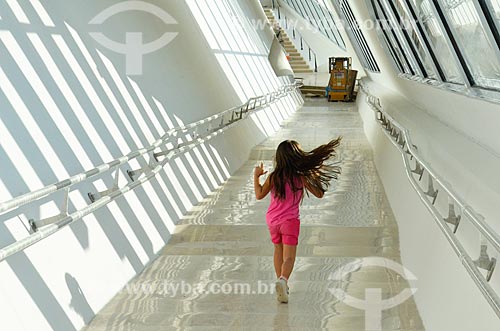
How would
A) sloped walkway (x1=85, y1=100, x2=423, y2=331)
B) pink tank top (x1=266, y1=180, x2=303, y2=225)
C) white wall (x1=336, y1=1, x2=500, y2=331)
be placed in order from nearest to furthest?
white wall (x1=336, y1=1, x2=500, y2=331)
sloped walkway (x1=85, y1=100, x2=423, y2=331)
pink tank top (x1=266, y1=180, x2=303, y2=225)

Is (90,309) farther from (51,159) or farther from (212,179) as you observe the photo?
(212,179)

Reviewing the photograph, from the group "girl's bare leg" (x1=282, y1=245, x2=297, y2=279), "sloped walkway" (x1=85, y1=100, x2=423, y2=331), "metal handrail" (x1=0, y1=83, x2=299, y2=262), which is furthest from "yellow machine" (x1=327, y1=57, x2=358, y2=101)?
"girl's bare leg" (x1=282, y1=245, x2=297, y2=279)

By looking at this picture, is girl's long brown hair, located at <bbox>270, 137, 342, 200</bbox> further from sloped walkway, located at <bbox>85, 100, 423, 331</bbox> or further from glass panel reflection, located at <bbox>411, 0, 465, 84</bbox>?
glass panel reflection, located at <bbox>411, 0, 465, 84</bbox>

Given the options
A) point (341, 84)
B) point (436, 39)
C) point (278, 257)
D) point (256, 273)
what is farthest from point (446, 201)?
point (341, 84)

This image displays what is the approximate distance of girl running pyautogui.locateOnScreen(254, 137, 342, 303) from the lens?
6.62m

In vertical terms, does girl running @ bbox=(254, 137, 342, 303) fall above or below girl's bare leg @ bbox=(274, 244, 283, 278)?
above

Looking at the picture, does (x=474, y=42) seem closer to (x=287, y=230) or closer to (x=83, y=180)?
(x=287, y=230)

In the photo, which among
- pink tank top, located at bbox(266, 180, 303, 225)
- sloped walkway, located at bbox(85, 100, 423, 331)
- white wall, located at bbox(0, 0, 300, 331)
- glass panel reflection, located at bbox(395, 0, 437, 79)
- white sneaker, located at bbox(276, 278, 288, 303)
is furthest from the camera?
glass panel reflection, located at bbox(395, 0, 437, 79)

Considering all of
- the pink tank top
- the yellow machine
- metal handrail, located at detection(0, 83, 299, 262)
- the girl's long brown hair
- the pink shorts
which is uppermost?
metal handrail, located at detection(0, 83, 299, 262)

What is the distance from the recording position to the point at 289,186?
6711 millimetres

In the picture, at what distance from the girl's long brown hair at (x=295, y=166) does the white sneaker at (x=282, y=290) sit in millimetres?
652

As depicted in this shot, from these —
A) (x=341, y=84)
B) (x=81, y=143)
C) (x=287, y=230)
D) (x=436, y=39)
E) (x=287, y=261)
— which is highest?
(x=81, y=143)

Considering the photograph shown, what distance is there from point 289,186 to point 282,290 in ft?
2.66

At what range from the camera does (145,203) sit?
8391mm
